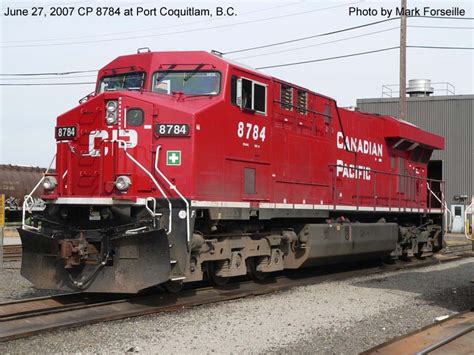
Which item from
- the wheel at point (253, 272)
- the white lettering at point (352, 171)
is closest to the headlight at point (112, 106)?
the wheel at point (253, 272)

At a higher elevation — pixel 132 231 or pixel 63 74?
pixel 63 74

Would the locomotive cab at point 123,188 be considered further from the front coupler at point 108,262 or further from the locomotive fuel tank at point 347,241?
the locomotive fuel tank at point 347,241

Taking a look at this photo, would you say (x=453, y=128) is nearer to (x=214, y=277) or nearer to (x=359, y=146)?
(x=359, y=146)

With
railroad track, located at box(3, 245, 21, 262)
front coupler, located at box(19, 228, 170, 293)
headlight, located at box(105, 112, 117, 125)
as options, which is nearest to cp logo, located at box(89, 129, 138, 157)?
headlight, located at box(105, 112, 117, 125)

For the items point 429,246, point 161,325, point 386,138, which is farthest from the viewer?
point 429,246

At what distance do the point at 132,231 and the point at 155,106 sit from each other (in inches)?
76.1

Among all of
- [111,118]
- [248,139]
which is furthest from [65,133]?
[248,139]

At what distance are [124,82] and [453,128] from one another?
29.2 meters

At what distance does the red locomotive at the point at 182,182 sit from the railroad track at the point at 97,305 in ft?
0.98

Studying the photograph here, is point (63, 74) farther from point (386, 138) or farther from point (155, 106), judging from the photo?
point (155, 106)

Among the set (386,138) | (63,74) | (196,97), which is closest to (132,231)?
(196,97)

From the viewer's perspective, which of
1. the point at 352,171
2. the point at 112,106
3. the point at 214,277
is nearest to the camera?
the point at 112,106

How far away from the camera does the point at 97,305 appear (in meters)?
8.10

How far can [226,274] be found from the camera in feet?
30.5
